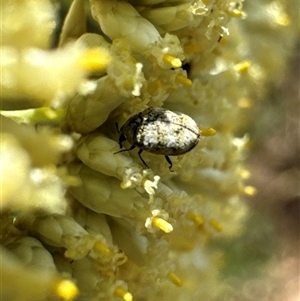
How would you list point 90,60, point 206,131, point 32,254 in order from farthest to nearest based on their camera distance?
point 206,131
point 32,254
point 90,60

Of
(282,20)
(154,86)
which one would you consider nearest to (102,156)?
(154,86)

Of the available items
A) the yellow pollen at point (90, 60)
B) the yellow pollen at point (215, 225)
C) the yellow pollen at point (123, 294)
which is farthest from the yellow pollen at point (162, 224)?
the yellow pollen at point (90, 60)

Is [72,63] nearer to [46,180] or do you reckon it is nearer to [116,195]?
[46,180]

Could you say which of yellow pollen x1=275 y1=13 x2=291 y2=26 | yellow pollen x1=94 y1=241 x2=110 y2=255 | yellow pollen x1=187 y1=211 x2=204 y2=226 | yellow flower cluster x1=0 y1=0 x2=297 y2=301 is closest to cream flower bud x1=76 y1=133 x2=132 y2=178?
yellow flower cluster x1=0 y1=0 x2=297 y2=301

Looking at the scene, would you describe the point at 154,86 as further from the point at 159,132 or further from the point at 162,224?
the point at 162,224

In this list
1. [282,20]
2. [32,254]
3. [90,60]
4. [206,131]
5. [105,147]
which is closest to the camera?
[90,60]

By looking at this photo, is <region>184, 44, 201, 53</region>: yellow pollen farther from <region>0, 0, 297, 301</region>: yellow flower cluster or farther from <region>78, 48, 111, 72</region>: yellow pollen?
<region>78, 48, 111, 72</region>: yellow pollen
